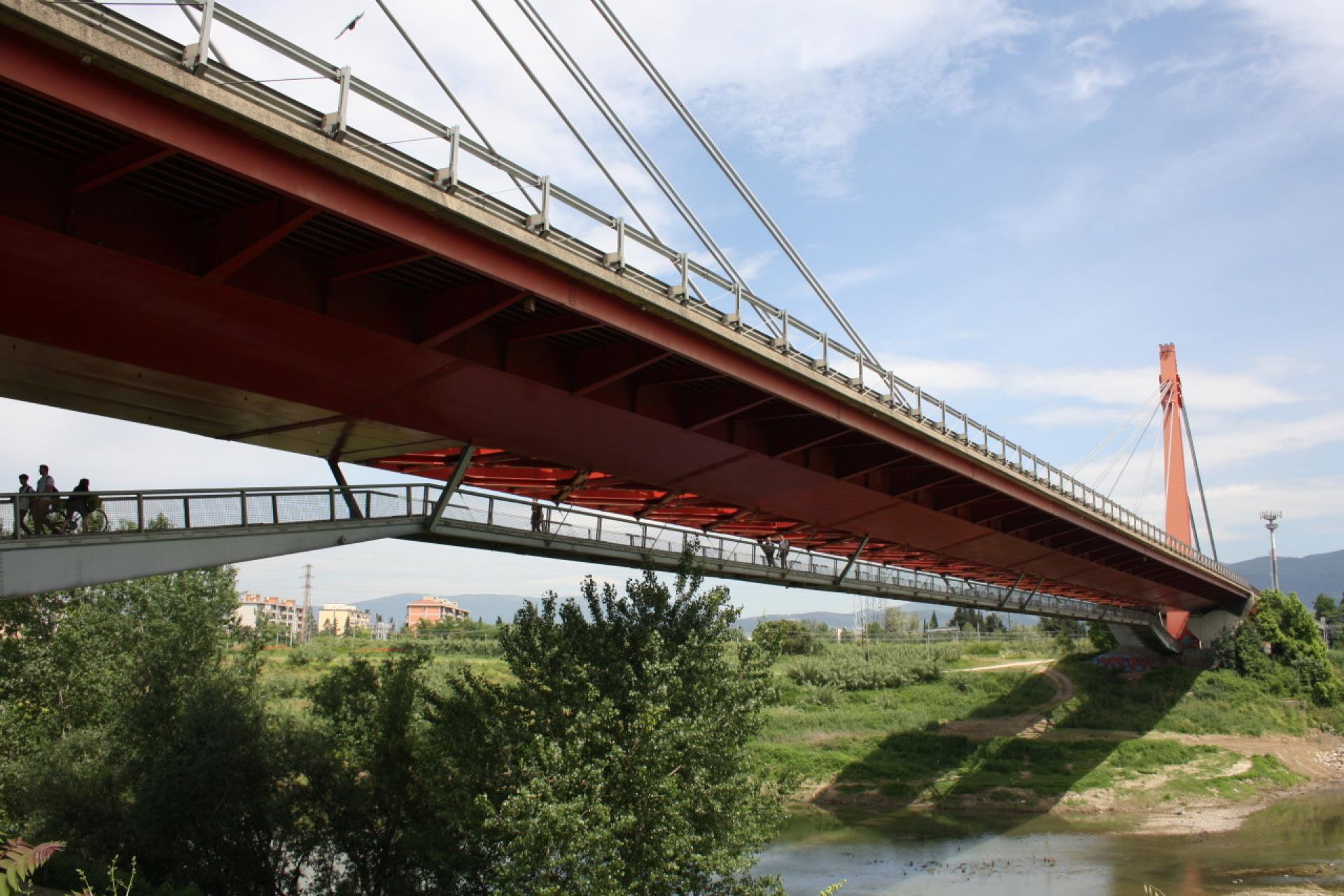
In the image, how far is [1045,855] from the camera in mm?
35594

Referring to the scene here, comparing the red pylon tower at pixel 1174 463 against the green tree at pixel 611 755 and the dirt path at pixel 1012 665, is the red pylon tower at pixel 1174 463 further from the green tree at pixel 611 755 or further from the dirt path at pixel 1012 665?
the green tree at pixel 611 755

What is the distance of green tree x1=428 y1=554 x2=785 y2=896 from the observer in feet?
55.4

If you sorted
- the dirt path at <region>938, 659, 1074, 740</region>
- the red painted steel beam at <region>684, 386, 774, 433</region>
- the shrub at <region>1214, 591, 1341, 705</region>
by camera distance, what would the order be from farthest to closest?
the shrub at <region>1214, 591, 1341, 705</region> → the dirt path at <region>938, 659, 1074, 740</region> → the red painted steel beam at <region>684, 386, 774, 433</region>

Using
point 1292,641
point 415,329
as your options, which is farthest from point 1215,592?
point 415,329

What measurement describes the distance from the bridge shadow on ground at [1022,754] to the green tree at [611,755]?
27550 mm

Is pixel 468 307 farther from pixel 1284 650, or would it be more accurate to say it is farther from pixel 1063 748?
pixel 1284 650

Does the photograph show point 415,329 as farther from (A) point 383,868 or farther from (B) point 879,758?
(B) point 879,758

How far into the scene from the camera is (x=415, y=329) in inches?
557

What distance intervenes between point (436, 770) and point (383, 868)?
4935 mm

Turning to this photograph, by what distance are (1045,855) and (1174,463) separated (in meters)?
38.8

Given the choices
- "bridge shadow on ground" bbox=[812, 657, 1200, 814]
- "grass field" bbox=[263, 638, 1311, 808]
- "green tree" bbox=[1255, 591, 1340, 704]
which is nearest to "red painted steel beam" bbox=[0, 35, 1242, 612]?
"grass field" bbox=[263, 638, 1311, 808]

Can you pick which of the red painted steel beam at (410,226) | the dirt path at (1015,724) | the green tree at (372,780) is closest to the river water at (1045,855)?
the dirt path at (1015,724)

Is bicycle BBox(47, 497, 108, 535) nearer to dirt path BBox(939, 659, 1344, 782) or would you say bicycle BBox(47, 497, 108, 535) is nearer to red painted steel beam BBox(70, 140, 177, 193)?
red painted steel beam BBox(70, 140, 177, 193)

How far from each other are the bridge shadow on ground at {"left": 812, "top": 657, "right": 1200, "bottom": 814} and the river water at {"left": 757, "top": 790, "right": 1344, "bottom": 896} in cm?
244
